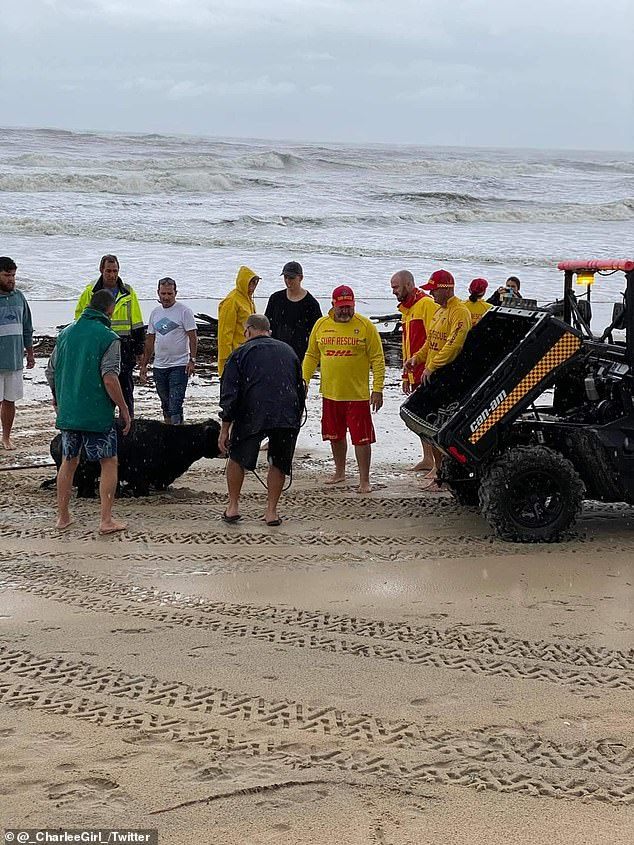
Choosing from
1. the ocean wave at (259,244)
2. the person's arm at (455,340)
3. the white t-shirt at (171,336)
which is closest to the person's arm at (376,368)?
the person's arm at (455,340)

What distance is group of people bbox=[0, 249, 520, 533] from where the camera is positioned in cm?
697

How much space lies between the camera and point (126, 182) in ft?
140

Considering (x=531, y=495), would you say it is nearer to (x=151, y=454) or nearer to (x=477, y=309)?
(x=477, y=309)

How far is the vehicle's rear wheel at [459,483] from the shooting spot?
7367 mm

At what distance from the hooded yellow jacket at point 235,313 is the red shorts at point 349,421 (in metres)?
1.20

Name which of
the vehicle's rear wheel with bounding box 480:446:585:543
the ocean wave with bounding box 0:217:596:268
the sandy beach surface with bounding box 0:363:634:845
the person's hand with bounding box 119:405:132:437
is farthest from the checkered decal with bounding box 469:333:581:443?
Result: the ocean wave with bounding box 0:217:596:268

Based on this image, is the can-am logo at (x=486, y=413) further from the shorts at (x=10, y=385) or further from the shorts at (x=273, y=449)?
the shorts at (x=10, y=385)

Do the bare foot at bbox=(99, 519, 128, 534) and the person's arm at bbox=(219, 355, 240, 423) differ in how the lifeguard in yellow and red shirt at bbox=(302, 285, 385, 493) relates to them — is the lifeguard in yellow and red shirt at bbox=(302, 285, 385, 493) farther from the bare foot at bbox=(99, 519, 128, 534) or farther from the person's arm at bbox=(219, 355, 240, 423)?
the bare foot at bbox=(99, 519, 128, 534)

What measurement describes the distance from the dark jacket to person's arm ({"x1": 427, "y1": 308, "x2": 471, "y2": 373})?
1155mm

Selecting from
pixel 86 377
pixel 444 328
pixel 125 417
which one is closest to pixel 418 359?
pixel 444 328

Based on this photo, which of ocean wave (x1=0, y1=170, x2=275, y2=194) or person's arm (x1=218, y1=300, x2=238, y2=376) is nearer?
person's arm (x1=218, y1=300, x2=238, y2=376)

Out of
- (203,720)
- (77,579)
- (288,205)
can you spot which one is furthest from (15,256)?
(203,720)

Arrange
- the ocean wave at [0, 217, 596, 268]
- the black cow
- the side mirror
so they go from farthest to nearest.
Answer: the ocean wave at [0, 217, 596, 268] → the black cow → the side mirror

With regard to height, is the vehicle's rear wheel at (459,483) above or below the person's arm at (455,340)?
below
